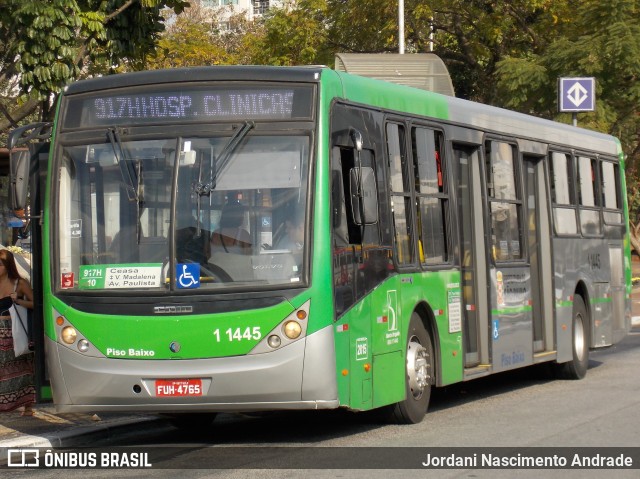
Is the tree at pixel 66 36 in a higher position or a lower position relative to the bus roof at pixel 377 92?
higher

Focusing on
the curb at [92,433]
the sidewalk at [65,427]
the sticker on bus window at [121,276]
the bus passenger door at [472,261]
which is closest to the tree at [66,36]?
the sidewalk at [65,427]

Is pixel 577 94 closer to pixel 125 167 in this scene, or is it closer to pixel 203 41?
pixel 125 167

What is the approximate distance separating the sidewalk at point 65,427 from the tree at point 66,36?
500 cm

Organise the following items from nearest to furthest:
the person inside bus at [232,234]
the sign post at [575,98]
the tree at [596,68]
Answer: the person inside bus at [232,234] → the sign post at [575,98] → the tree at [596,68]

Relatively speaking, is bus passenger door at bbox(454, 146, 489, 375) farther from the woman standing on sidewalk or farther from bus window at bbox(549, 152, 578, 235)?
the woman standing on sidewalk

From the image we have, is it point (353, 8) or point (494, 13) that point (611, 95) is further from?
point (353, 8)

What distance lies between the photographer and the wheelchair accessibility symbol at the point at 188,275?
377 inches

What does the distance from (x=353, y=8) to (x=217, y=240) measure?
27994 millimetres

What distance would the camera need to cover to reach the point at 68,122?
10219 mm

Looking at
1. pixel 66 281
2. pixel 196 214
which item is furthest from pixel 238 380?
pixel 66 281

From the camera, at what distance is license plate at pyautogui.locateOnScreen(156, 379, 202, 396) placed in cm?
951

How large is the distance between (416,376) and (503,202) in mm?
3053

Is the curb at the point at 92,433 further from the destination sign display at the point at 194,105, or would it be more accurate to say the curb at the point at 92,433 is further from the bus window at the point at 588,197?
the bus window at the point at 588,197

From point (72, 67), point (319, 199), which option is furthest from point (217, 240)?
point (72, 67)
